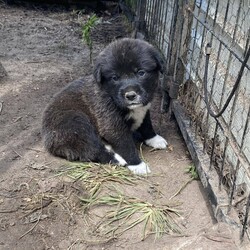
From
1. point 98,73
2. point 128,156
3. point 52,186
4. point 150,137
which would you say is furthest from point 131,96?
point 52,186

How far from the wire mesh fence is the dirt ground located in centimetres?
28

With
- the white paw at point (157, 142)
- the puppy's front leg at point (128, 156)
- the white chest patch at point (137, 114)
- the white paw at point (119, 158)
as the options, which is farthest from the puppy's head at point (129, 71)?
the white paw at point (157, 142)

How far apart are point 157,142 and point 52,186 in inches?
45.0

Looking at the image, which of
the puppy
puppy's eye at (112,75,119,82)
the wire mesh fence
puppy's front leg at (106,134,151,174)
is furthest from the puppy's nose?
the wire mesh fence

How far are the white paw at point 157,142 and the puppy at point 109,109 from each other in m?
0.20

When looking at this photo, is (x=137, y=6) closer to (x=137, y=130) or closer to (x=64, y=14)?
(x=64, y=14)

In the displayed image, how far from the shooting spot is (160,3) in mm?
5898

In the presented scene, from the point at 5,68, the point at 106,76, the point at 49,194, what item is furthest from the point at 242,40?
the point at 5,68

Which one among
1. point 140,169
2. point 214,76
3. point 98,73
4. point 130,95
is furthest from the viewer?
point 140,169

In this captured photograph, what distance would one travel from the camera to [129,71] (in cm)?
362

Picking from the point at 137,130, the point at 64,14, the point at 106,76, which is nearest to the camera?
the point at 106,76

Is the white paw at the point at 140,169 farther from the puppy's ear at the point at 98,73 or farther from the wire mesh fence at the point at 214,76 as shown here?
the puppy's ear at the point at 98,73

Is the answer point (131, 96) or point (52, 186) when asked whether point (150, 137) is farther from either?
point (52, 186)

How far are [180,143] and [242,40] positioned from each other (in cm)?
129
